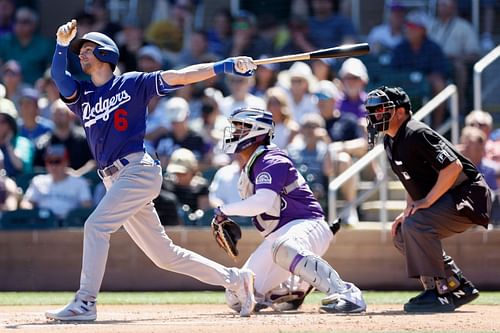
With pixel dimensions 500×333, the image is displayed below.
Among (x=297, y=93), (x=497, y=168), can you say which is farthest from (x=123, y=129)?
(x=297, y=93)

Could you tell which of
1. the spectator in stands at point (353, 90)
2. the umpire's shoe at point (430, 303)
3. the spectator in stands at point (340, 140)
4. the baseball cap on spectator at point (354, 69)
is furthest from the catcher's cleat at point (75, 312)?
the baseball cap on spectator at point (354, 69)

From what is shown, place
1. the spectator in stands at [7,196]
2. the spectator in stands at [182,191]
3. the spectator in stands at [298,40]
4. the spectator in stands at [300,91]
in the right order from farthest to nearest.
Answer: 1. the spectator in stands at [298,40]
2. the spectator in stands at [300,91]
3. the spectator in stands at [7,196]
4. the spectator in stands at [182,191]

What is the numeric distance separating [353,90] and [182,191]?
7.80 ft

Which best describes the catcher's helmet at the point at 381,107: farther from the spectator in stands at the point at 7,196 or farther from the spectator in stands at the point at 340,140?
the spectator in stands at the point at 7,196

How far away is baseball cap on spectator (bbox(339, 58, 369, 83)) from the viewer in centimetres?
1265

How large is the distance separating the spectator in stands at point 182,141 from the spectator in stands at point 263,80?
1312 mm

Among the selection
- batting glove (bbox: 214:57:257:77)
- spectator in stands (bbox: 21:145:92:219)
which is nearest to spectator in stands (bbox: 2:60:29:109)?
spectator in stands (bbox: 21:145:92:219)

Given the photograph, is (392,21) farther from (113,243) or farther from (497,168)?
(113,243)

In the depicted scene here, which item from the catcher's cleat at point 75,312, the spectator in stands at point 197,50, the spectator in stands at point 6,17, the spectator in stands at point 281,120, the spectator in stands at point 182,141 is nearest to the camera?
the catcher's cleat at point 75,312

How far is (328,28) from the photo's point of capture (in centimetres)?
1453

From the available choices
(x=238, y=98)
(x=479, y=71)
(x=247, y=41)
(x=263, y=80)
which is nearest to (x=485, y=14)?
(x=479, y=71)

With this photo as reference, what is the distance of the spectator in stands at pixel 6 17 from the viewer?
1611 centimetres

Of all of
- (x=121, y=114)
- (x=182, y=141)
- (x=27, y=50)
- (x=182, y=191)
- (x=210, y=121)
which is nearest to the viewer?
(x=121, y=114)

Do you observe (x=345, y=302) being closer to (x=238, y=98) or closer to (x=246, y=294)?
(x=246, y=294)
